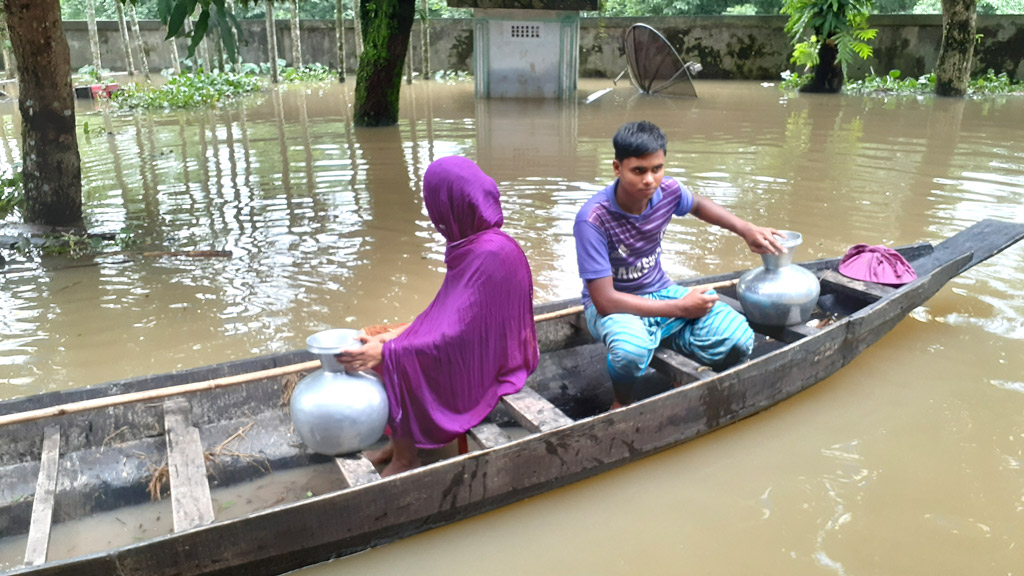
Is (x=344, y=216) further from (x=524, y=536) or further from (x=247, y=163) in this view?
(x=524, y=536)

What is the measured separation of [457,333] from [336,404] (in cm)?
52

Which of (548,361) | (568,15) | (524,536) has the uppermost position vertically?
(568,15)

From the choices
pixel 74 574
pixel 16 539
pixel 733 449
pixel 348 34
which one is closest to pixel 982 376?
pixel 733 449

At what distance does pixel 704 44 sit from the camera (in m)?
19.8

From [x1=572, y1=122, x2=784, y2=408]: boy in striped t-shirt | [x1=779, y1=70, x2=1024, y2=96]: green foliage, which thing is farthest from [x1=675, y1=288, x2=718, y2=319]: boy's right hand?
[x1=779, y1=70, x2=1024, y2=96]: green foliage

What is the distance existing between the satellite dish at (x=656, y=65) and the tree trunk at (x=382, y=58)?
621 centimetres

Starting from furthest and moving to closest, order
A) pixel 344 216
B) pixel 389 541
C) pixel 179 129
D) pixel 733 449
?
pixel 179 129
pixel 344 216
pixel 733 449
pixel 389 541

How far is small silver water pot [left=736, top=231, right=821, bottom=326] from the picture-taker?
12.0 feet

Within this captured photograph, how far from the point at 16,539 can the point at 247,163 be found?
7.05 m

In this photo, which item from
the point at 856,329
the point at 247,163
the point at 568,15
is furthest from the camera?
the point at 568,15

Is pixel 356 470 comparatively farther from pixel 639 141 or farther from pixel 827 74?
pixel 827 74

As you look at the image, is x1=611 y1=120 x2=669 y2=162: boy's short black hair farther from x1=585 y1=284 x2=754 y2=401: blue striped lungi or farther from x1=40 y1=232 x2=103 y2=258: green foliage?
x1=40 y1=232 x2=103 y2=258: green foliage

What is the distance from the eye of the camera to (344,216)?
676cm

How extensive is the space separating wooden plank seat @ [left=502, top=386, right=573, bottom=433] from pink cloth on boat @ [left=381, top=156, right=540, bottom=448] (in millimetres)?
121
